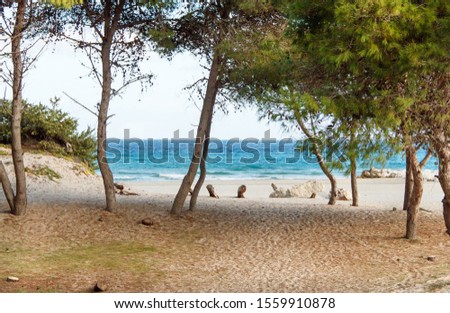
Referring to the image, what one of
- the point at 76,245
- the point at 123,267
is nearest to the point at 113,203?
the point at 76,245

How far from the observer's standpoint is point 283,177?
1367 inches

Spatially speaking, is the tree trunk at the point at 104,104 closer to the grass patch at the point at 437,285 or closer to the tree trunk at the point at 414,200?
the tree trunk at the point at 414,200

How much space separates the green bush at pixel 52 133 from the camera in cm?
1802

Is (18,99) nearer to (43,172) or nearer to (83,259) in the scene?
(83,259)

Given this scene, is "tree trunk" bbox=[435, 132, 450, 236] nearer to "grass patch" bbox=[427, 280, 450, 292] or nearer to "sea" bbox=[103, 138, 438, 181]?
"grass patch" bbox=[427, 280, 450, 292]

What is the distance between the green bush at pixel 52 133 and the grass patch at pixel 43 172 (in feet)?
6.23

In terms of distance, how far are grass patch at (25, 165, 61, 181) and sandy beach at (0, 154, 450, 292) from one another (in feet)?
4.06

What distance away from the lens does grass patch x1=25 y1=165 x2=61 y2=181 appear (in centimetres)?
1560

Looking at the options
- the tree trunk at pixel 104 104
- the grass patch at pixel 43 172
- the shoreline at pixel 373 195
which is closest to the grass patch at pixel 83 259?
the tree trunk at pixel 104 104

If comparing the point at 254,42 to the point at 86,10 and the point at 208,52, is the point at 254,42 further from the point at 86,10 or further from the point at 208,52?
the point at 86,10

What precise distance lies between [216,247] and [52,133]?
9.14 metres

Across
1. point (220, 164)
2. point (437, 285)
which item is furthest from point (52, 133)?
point (220, 164)

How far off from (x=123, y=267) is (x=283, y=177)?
1021 inches

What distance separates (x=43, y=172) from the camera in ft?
→ 51.8
